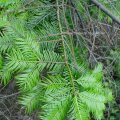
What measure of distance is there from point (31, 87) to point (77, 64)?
22 centimetres

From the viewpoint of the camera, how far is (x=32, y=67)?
1.06 m

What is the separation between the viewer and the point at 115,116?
3271mm

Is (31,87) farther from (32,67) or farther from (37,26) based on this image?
(37,26)

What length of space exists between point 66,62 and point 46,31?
0.85 feet

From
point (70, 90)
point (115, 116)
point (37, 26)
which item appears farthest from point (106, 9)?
point (115, 116)

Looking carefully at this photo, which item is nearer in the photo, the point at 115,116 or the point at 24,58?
the point at 24,58

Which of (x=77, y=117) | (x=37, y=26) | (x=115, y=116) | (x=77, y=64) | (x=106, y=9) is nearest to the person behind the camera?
(x=77, y=117)

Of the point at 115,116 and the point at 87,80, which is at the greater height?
the point at 87,80

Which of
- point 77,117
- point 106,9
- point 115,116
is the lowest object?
point 115,116

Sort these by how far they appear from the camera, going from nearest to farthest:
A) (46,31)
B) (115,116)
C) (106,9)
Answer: (46,31) < (106,9) < (115,116)

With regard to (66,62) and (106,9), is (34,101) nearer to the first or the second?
(66,62)

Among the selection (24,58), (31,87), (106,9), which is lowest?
(31,87)

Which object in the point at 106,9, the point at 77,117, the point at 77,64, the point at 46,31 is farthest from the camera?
the point at 106,9

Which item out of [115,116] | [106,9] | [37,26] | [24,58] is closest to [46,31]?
[37,26]
